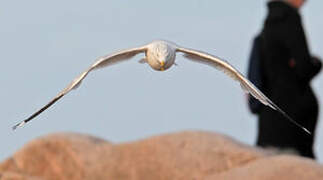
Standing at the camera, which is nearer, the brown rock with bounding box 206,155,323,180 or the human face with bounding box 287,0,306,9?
the brown rock with bounding box 206,155,323,180

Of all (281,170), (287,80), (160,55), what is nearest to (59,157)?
(287,80)

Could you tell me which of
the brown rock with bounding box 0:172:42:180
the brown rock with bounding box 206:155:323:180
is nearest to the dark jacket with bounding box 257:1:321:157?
the brown rock with bounding box 206:155:323:180

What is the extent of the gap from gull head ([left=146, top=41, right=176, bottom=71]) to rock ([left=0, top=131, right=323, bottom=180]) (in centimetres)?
491

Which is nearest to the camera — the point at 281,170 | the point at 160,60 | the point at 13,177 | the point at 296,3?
the point at 160,60

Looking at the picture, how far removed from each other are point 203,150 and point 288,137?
1.11m

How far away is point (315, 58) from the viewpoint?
966cm

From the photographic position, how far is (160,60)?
3.32 metres

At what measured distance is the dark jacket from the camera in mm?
9359

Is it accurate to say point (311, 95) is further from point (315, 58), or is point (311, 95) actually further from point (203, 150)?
point (203, 150)

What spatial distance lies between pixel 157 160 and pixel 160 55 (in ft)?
19.7

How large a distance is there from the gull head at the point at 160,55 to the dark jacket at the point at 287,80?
596 centimetres

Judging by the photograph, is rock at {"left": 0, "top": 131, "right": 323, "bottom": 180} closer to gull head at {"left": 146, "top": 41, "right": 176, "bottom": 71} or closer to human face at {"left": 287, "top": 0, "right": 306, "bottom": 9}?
human face at {"left": 287, "top": 0, "right": 306, "bottom": 9}

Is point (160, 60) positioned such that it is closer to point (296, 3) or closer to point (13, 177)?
point (13, 177)

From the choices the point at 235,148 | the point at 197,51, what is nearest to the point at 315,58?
the point at 235,148
